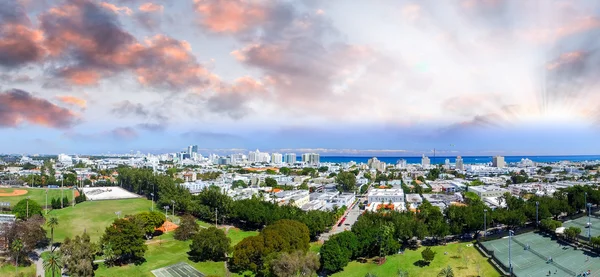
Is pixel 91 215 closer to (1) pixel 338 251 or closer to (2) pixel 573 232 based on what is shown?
(1) pixel 338 251

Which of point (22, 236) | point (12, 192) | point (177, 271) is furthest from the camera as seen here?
point (12, 192)

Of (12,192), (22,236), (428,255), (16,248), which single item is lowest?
(428,255)

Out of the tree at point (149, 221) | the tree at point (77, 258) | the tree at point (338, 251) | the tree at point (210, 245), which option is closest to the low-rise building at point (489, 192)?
the tree at point (338, 251)

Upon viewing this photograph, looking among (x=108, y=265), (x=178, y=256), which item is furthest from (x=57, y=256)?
(x=178, y=256)

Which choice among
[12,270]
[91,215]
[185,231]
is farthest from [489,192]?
[12,270]

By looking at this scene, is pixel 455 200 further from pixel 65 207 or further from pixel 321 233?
pixel 65 207

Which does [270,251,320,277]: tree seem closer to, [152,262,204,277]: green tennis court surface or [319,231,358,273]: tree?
[319,231,358,273]: tree

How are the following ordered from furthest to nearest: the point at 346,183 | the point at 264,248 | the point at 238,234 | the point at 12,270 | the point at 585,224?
the point at 346,183 → the point at 238,234 → the point at 585,224 → the point at 264,248 → the point at 12,270
